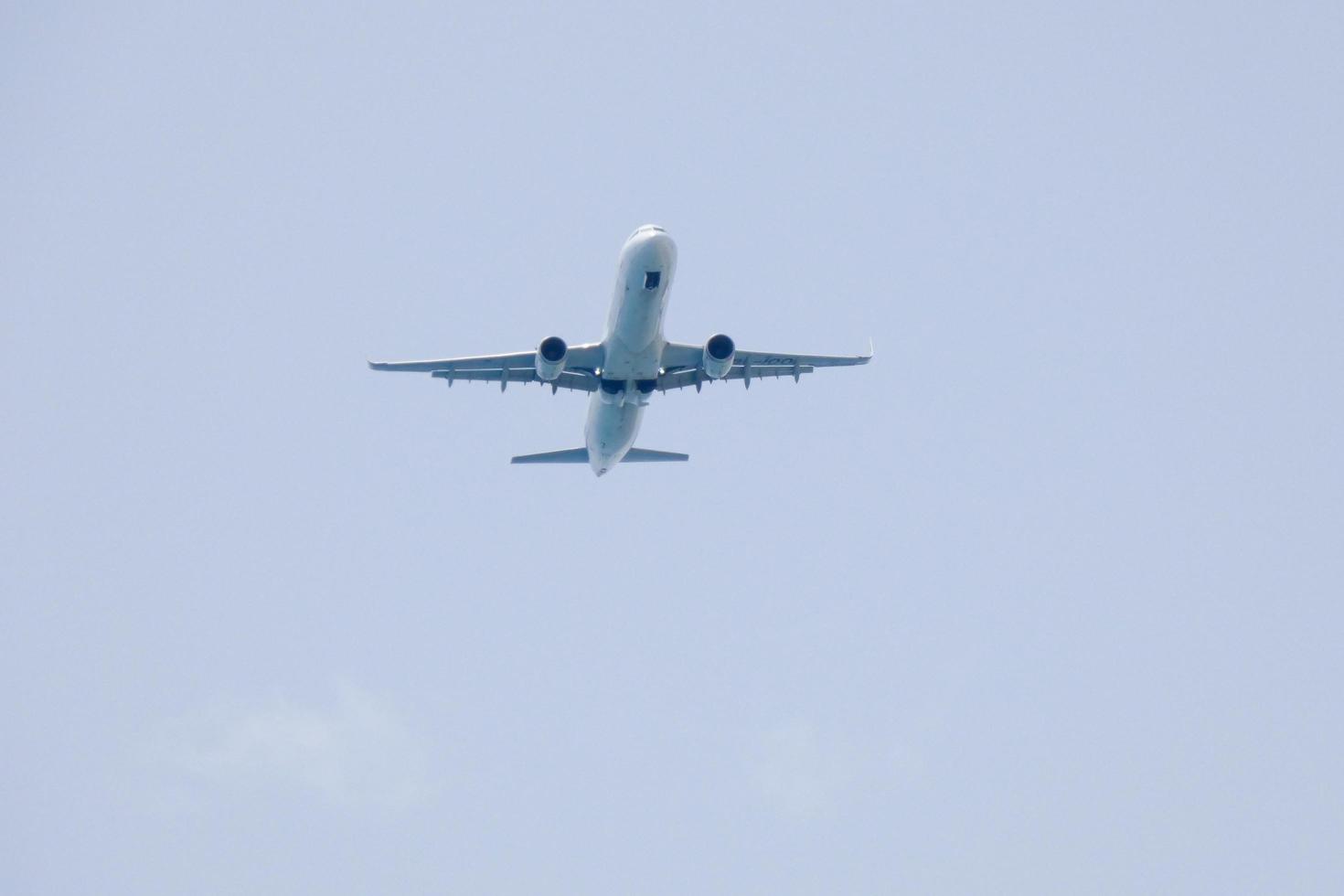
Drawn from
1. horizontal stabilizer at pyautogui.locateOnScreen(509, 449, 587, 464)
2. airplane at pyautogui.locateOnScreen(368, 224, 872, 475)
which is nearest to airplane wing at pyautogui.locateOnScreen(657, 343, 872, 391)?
airplane at pyautogui.locateOnScreen(368, 224, 872, 475)

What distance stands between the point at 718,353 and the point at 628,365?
2.85 meters

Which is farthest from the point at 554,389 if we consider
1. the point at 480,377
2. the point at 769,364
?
the point at 769,364

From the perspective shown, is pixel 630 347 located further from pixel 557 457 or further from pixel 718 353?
pixel 557 457

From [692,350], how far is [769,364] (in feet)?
11.2

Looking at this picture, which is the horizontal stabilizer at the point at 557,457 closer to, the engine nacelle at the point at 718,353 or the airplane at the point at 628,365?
the airplane at the point at 628,365

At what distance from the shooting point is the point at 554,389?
5641 centimetres

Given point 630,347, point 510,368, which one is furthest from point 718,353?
point 510,368

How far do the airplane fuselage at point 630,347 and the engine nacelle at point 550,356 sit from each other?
1.74 m

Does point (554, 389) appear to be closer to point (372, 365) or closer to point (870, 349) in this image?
point (372, 365)

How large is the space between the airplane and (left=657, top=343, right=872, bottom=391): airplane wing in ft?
0.10

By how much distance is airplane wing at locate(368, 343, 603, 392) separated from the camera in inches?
2156

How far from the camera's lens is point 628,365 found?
54.3 metres

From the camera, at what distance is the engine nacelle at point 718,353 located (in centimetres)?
5381

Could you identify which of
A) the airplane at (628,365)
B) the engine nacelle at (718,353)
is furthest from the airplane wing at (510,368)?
the engine nacelle at (718,353)
